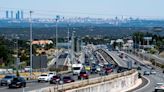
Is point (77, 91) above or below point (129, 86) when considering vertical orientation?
above

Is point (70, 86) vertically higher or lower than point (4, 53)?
higher

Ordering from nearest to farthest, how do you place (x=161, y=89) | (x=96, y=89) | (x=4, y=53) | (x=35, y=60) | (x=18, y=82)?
1. (x=96, y=89)
2. (x=161, y=89)
3. (x=18, y=82)
4. (x=35, y=60)
5. (x=4, y=53)

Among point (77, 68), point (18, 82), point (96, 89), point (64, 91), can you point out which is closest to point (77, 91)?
point (64, 91)

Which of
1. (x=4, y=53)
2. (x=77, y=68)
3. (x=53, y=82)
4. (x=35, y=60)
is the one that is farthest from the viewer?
(x=4, y=53)

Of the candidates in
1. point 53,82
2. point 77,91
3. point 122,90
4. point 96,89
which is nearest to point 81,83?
point 96,89

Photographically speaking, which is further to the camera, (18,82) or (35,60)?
(35,60)

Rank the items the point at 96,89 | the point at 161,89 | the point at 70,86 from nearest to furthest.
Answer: the point at 70,86 → the point at 96,89 → the point at 161,89

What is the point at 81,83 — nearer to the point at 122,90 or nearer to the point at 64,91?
the point at 64,91

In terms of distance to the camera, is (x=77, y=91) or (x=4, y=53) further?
(x=4, y=53)

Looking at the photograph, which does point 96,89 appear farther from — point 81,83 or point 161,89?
point 161,89
